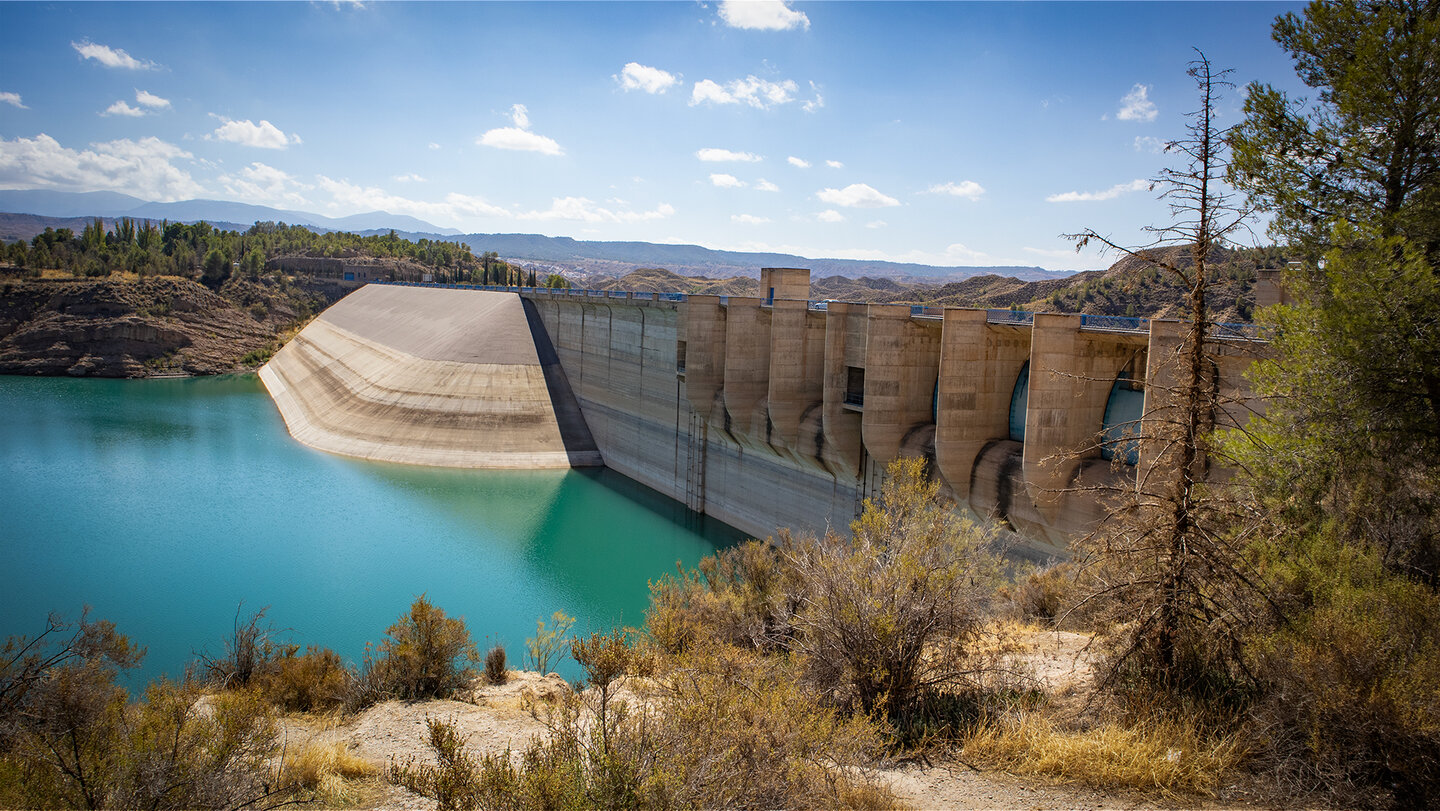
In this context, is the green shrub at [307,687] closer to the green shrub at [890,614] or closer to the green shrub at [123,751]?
the green shrub at [123,751]

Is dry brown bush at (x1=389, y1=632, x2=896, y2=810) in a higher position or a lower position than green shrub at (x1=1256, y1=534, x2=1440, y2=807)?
lower

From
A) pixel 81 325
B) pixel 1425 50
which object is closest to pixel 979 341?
pixel 1425 50

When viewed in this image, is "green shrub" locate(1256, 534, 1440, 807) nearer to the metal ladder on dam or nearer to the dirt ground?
the dirt ground

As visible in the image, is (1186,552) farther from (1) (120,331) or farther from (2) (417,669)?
(1) (120,331)

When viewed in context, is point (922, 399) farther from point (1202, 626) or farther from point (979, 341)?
point (1202, 626)

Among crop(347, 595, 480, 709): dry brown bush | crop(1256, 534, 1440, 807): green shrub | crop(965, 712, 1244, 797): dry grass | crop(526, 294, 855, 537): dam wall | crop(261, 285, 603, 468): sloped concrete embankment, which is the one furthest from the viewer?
crop(261, 285, 603, 468): sloped concrete embankment

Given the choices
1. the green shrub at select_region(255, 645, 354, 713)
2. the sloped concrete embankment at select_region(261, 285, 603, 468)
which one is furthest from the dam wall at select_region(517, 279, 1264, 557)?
the green shrub at select_region(255, 645, 354, 713)

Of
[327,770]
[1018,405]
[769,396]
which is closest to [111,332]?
[769,396]
